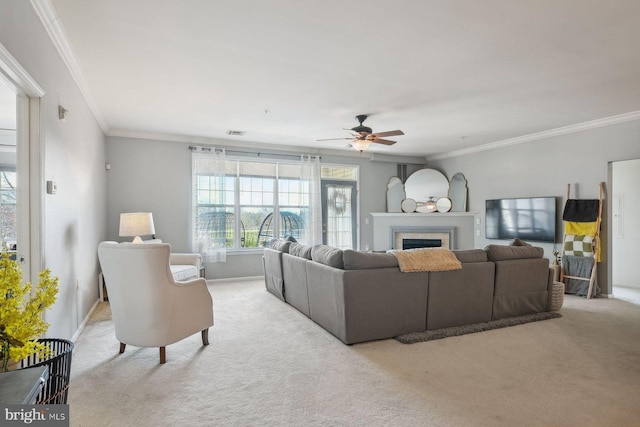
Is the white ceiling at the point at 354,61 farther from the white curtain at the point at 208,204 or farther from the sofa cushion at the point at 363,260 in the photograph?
the sofa cushion at the point at 363,260

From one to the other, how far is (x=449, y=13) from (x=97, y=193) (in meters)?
4.68

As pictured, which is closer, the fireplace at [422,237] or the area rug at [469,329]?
the area rug at [469,329]

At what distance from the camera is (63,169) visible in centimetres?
301

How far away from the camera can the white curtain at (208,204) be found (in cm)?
607

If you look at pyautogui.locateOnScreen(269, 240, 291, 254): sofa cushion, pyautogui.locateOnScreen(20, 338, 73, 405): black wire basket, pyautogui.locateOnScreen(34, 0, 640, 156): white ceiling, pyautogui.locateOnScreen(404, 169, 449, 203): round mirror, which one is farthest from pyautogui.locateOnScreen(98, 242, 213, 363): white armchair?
pyautogui.locateOnScreen(404, 169, 449, 203): round mirror

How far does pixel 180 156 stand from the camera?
607cm

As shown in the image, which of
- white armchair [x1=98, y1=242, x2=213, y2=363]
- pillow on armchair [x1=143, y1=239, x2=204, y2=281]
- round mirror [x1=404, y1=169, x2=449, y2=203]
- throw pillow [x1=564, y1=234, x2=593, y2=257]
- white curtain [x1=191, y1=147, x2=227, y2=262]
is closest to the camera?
white armchair [x1=98, y1=242, x2=213, y2=363]

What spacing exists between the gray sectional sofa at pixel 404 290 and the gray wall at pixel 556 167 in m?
1.91

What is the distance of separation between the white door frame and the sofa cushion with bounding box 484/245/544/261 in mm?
4095

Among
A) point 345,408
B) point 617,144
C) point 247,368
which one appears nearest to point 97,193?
point 247,368

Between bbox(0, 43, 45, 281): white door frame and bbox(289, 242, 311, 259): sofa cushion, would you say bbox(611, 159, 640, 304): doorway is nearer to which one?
bbox(289, 242, 311, 259): sofa cushion

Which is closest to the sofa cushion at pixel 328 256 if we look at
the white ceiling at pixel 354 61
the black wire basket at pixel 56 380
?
the white ceiling at pixel 354 61

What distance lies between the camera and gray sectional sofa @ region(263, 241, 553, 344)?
323cm

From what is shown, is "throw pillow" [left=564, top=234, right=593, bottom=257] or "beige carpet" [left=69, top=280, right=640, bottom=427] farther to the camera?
"throw pillow" [left=564, top=234, right=593, bottom=257]
